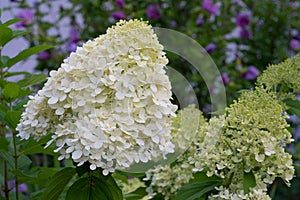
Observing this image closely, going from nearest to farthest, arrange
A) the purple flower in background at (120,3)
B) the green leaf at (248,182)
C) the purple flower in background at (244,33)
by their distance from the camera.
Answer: the green leaf at (248,182) → the purple flower in background at (120,3) → the purple flower in background at (244,33)

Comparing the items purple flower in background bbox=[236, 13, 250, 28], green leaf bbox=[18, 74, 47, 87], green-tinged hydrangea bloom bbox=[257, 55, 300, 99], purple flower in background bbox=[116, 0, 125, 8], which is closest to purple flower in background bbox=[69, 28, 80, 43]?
purple flower in background bbox=[116, 0, 125, 8]

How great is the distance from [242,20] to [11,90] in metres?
2.24

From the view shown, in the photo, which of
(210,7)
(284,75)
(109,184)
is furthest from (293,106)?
(210,7)

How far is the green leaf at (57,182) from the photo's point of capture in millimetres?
1143

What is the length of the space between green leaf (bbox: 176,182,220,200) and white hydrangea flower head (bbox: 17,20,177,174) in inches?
6.0

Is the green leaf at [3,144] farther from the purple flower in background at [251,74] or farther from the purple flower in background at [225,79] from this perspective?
the purple flower in background at [251,74]

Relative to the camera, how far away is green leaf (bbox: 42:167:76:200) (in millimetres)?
1143

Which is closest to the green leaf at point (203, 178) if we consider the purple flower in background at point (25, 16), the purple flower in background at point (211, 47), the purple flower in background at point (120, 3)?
the purple flower in background at point (211, 47)

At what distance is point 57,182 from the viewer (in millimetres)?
1146

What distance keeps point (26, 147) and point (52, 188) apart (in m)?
0.21

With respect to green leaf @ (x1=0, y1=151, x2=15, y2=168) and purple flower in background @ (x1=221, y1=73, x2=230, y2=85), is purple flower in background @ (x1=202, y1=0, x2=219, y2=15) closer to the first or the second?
purple flower in background @ (x1=221, y1=73, x2=230, y2=85)

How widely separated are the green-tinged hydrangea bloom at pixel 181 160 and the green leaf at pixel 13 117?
1.16 feet

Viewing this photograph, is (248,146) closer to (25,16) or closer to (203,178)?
(203,178)

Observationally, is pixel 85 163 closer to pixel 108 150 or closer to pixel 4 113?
pixel 108 150
